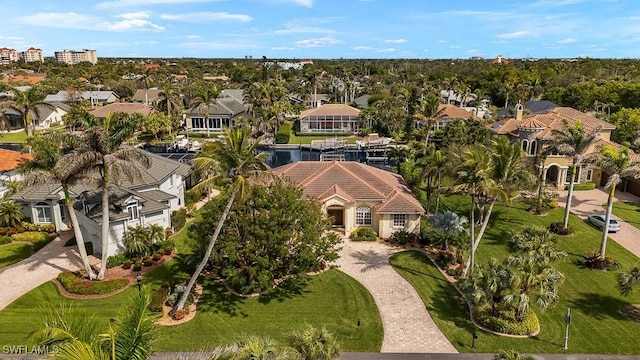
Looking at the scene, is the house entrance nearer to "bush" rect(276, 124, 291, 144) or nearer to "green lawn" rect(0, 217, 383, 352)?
"green lawn" rect(0, 217, 383, 352)

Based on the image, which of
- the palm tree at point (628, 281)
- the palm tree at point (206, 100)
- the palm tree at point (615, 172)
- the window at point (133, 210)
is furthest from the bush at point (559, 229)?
the palm tree at point (206, 100)

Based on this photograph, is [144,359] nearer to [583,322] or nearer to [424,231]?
[583,322]

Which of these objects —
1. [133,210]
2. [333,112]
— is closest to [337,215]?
[133,210]

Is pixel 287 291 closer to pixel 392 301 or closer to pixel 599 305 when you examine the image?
pixel 392 301

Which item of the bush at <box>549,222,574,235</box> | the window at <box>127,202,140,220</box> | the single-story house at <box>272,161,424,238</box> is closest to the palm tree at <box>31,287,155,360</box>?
the window at <box>127,202,140,220</box>

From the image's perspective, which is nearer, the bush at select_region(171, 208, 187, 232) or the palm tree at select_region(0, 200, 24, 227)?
the palm tree at select_region(0, 200, 24, 227)
